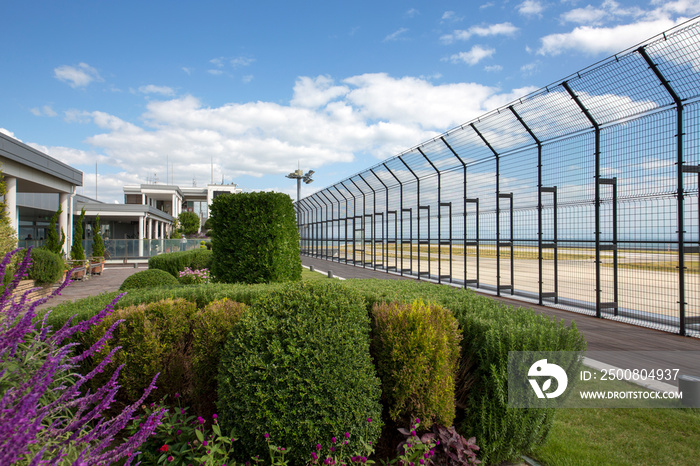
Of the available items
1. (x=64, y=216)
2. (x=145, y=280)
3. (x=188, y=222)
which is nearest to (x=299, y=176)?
(x=64, y=216)

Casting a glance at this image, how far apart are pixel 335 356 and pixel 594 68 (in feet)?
23.9

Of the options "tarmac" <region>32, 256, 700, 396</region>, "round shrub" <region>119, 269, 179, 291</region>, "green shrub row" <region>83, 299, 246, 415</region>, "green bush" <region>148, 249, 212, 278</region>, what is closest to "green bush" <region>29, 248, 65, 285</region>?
"green bush" <region>148, 249, 212, 278</region>

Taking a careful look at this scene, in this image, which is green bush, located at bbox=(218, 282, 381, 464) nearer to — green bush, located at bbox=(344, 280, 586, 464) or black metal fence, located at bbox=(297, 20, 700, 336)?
green bush, located at bbox=(344, 280, 586, 464)

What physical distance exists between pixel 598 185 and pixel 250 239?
659 cm

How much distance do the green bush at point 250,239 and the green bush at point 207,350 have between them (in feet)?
10.6

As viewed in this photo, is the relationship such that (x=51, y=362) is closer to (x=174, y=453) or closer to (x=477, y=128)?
(x=174, y=453)

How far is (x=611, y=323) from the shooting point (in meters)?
7.54

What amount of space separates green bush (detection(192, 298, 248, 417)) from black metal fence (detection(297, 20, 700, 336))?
6701 millimetres

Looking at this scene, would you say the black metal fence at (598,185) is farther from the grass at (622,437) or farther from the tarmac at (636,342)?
the grass at (622,437)

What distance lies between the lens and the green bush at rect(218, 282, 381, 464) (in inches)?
106

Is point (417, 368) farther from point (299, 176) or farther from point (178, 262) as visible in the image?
point (299, 176)

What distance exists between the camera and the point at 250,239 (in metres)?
6.91

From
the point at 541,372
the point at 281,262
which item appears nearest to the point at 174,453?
the point at 541,372

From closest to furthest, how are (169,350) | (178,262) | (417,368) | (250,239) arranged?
(417,368) → (169,350) → (250,239) → (178,262)
